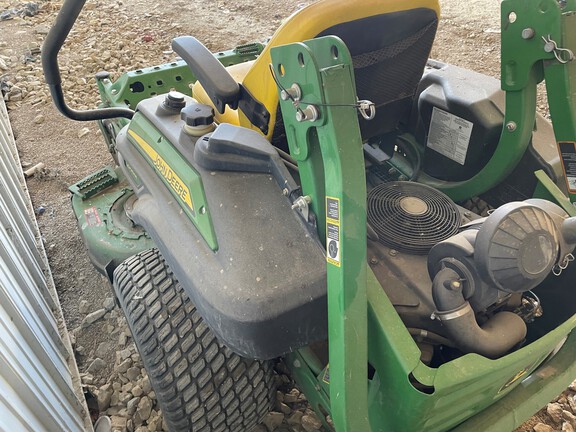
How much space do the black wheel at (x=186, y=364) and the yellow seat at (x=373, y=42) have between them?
1.87 feet

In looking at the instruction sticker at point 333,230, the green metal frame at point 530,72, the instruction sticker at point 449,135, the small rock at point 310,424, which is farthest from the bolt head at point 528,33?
the small rock at point 310,424

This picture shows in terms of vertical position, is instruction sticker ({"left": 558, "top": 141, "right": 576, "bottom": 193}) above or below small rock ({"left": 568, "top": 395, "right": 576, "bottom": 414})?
above

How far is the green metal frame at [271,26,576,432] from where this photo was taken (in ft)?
3.23

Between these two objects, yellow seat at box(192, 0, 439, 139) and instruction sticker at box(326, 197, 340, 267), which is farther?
yellow seat at box(192, 0, 439, 139)

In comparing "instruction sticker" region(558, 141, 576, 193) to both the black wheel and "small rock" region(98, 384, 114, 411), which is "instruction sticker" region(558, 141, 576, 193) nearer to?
the black wheel

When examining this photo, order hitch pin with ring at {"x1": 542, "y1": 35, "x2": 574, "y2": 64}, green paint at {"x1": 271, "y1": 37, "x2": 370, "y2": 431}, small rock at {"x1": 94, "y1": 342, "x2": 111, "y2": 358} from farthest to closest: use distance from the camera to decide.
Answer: small rock at {"x1": 94, "y1": 342, "x2": 111, "y2": 358} < hitch pin with ring at {"x1": 542, "y1": 35, "x2": 574, "y2": 64} < green paint at {"x1": 271, "y1": 37, "x2": 370, "y2": 431}

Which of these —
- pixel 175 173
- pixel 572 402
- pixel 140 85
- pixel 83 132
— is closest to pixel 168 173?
pixel 175 173

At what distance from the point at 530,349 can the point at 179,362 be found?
86 cm

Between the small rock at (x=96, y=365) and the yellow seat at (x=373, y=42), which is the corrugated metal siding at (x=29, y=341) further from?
the yellow seat at (x=373, y=42)

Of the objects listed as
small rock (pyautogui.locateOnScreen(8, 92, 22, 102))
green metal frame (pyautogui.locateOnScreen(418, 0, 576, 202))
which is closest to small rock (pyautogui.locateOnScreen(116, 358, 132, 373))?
green metal frame (pyautogui.locateOnScreen(418, 0, 576, 202))

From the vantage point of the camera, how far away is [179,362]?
Answer: 1.37m

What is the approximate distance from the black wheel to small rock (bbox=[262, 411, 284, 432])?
26 centimetres

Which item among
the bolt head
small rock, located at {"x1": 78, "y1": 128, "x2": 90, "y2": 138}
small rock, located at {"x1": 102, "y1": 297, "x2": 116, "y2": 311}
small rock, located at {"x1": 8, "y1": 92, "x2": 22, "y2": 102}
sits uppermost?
the bolt head

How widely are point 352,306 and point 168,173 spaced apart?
2.34ft
